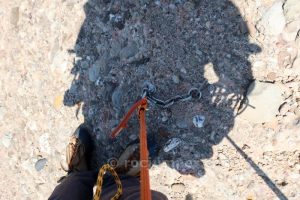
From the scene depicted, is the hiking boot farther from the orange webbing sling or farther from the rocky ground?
the orange webbing sling

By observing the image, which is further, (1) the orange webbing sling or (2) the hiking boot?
(2) the hiking boot

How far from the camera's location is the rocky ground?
2.66 m

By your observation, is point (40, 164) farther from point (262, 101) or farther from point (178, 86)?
point (262, 101)

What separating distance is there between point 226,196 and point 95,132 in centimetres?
105

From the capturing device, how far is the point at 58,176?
132 inches

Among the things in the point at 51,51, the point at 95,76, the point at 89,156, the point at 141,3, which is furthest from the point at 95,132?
the point at 141,3

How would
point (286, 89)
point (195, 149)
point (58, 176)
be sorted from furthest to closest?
point (58, 176)
point (195, 149)
point (286, 89)

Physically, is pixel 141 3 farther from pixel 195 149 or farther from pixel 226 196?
→ pixel 226 196

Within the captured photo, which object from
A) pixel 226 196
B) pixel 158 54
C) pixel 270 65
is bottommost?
pixel 226 196

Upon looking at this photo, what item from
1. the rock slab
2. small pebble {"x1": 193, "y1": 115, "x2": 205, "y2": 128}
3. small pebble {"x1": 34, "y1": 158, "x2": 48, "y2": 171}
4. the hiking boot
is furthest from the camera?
small pebble {"x1": 34, "y1": 158, "x2": 48, "y2": 171}

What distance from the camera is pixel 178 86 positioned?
286cm

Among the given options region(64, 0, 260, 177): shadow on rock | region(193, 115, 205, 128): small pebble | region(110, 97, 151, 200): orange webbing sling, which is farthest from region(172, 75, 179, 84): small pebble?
region(110, 97, 151, 200): orange webbing sling

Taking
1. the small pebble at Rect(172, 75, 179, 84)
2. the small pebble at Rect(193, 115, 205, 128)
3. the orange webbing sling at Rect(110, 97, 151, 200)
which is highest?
the small pebble at Rect(172, 75, 179, 84)

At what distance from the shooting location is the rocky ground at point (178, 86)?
8.74 feet
